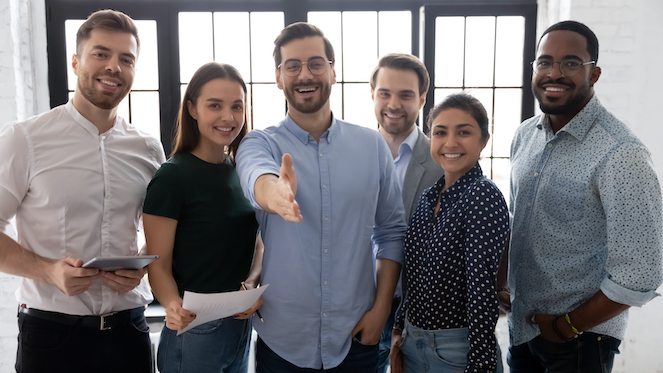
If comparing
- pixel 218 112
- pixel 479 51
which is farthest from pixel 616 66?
pixel 218 112

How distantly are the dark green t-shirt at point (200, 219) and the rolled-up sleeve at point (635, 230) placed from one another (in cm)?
123

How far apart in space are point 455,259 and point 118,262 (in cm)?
100

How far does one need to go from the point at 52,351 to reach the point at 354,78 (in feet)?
8.29

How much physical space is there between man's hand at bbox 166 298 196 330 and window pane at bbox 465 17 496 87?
2.74 metres

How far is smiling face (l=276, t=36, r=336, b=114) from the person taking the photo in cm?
152

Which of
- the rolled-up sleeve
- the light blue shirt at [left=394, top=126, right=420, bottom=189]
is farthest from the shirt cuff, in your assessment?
the light blue shirt at [left=394, top=126, right=420, bottom=189]

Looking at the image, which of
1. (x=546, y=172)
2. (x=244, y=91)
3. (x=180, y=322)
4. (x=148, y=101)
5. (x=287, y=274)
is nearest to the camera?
(x=180, y=322)

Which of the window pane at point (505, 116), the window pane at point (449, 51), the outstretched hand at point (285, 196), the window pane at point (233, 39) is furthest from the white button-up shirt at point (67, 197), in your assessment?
the window pane at point (505, 116)

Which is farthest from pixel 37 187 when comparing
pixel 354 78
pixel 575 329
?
pixel 354 78

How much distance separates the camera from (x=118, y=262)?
1207 mm

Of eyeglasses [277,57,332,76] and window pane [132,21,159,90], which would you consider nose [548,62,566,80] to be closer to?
eyeglasses [277,57,332,76]

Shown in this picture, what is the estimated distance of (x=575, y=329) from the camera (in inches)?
58.0

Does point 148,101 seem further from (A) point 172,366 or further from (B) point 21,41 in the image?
(A) point 172,366

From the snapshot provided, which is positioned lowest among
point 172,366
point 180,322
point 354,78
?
point 172,366
